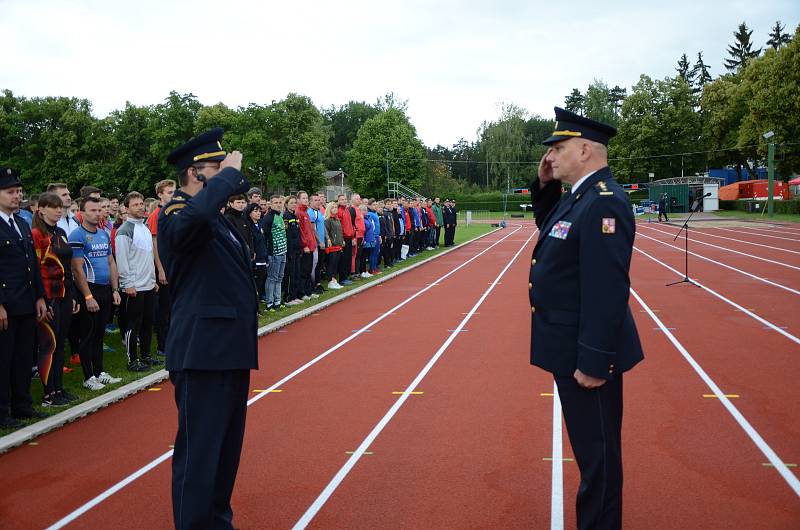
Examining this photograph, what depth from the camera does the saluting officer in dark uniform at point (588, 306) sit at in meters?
3.25

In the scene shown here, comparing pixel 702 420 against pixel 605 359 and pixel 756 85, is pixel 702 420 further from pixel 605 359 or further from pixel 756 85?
pixel 756 85

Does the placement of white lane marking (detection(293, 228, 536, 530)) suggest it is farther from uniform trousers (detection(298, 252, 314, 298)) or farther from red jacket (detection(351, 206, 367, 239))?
red jacket (detection(351, 206, 367, 239))

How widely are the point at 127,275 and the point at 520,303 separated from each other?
7.68m

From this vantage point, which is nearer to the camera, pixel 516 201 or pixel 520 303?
pixel 520 303

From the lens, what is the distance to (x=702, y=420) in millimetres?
6090

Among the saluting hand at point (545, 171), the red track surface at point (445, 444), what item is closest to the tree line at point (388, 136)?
the red track surface at point (445, 444)

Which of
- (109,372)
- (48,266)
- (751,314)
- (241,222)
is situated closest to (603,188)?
(48,266)

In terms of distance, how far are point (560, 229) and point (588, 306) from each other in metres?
0.43

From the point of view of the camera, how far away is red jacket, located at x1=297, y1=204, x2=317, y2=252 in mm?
14414

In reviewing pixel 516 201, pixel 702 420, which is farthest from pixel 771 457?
pixel 516 201

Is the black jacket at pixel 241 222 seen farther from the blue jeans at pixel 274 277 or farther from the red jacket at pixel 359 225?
the red jacket at pixel 359 225

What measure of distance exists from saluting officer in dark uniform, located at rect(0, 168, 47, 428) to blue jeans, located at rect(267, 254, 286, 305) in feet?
22.1

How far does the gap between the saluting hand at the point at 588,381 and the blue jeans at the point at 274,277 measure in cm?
1031

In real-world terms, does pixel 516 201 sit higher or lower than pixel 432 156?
lower
